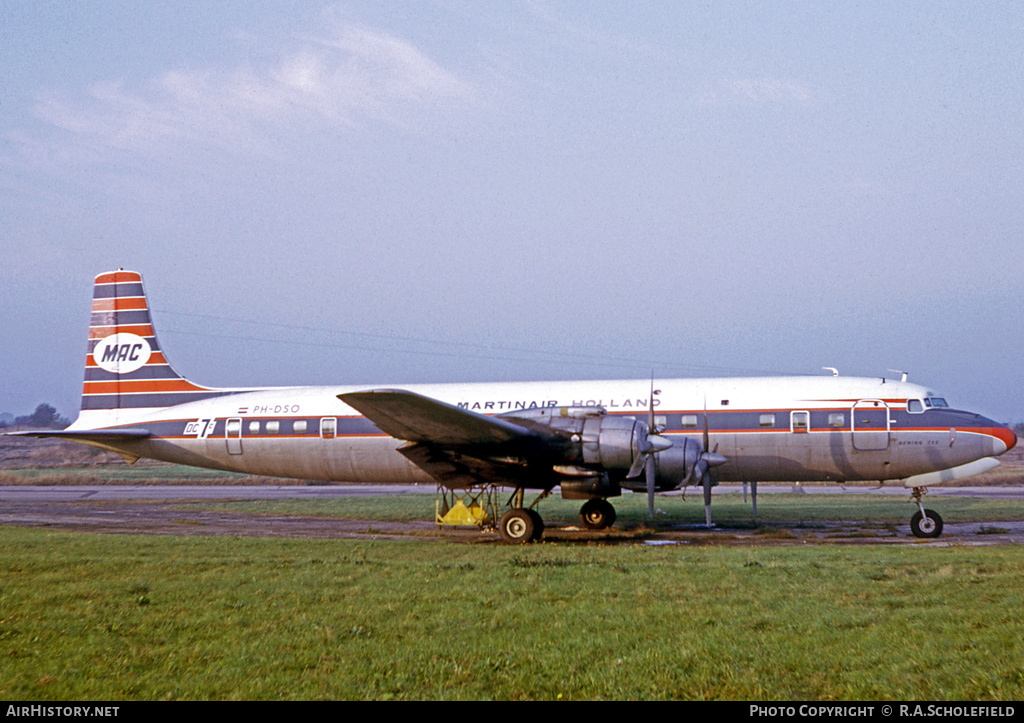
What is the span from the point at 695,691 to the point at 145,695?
4369mm

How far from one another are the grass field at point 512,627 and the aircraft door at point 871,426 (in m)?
4.92

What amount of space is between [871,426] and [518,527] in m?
9.09

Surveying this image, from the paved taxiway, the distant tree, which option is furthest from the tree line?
the paved taxiway

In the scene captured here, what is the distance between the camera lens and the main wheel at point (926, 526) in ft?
59.0

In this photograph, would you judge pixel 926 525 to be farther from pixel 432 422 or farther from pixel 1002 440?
pixel 432 422

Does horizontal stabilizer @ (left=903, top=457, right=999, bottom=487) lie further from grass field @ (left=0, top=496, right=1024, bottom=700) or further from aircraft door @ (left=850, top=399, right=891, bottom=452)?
grass field @ (left=0, top=496, right=1024, bottom=700)

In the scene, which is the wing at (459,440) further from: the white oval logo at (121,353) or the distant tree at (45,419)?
the distant tree at (45,419)

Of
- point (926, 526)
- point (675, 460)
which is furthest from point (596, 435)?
point (926, 526)

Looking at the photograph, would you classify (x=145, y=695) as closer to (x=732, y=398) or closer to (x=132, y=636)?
(x=132, y=636)

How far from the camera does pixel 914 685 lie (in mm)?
6109

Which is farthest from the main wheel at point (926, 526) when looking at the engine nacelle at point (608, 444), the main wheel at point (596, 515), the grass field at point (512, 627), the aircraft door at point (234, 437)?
the aircraft door at point (234, 437)

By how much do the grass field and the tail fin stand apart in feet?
33.5

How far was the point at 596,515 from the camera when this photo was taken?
2053 centimetres
